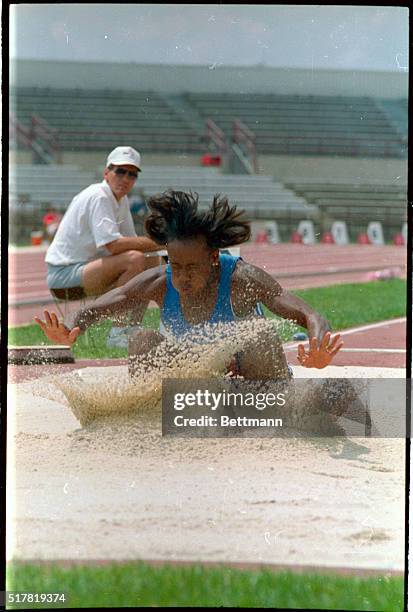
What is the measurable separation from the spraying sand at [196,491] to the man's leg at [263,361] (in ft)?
0.14

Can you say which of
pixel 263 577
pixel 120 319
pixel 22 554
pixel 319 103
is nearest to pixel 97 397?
pixel 120 319

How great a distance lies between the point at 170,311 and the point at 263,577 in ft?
3.01

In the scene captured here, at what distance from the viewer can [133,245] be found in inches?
144

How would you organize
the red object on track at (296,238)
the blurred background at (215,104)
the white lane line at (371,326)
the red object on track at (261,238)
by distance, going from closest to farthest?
the blurred background at (215,104)
the red object on track at (261,238)
the white lane line at (371,326)
the red object on track at (296,238)

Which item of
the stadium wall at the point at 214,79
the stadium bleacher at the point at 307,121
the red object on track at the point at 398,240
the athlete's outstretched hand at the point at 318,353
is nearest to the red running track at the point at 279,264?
the red object on track at the point at 398,240

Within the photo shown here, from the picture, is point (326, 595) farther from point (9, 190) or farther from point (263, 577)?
point (9, 190)

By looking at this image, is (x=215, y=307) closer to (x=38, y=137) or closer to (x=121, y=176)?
(x=121, y=176)

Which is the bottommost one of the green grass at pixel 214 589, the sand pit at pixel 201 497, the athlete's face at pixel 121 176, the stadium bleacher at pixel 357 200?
the green grass at pixel 214 589

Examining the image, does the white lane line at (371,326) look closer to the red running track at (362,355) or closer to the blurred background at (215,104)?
the red running track at (362,355)

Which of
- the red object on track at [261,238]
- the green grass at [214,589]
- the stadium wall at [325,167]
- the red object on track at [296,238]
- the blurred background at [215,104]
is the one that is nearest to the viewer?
the green grass at [214,589]

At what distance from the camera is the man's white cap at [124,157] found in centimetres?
346

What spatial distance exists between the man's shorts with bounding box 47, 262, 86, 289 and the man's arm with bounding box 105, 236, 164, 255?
135 mm

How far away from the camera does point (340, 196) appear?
143 inches

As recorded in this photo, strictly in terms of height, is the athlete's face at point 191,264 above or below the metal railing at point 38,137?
below
